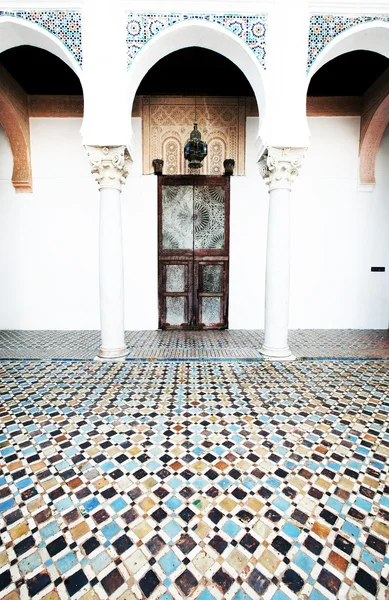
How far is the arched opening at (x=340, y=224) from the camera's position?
189 inches

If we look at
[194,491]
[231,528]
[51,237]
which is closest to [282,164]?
[194,491]

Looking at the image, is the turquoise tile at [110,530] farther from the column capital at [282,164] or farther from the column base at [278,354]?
the column capital at [282,164]

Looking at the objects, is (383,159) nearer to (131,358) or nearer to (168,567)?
(131,358)

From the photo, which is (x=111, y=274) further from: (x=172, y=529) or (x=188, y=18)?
(x=188, y=18)

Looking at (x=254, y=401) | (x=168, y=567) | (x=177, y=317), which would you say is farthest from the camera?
(x=177, y=317)

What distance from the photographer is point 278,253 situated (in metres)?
3.44

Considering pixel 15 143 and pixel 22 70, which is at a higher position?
pixel 22 70

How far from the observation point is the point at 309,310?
506 cm

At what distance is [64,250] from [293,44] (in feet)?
13.2

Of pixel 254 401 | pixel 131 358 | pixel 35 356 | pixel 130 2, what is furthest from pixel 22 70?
pixel 254 401

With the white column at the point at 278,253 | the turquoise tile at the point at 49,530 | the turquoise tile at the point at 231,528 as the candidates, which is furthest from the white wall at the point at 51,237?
the turquoise tile at the point at 231,528

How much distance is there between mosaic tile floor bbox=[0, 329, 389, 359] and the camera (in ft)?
12.0

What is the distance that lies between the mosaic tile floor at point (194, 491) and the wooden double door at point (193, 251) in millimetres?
2255


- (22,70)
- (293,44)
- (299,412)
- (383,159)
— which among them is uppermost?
(22,70)
